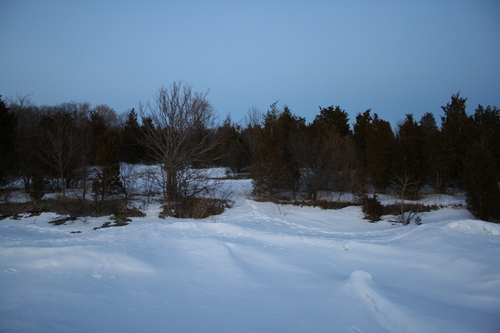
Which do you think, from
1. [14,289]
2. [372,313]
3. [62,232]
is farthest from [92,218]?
[372,313]

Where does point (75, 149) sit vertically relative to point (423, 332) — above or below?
above

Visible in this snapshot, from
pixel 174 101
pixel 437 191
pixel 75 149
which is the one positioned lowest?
pixel 437 191

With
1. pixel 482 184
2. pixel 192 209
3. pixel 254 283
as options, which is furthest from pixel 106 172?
pixel 482 184

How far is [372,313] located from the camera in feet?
14.6

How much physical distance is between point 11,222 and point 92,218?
288 centimetres

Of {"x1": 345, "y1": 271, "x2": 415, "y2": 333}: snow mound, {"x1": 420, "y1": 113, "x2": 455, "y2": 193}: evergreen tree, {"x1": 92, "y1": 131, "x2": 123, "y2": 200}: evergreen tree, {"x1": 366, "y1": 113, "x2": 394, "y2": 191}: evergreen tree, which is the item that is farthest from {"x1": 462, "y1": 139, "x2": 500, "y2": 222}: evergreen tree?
{"x1": 92, "y1": 131, "x2": 123, "y2": 200}: evergreen tree

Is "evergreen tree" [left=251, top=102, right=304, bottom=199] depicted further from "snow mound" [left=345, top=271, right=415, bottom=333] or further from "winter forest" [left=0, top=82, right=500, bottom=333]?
"snow mound" [left=345, top=271, right=415, bottom=333]

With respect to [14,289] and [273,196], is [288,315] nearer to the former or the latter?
[14,289]

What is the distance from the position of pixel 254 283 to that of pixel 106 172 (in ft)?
44.3

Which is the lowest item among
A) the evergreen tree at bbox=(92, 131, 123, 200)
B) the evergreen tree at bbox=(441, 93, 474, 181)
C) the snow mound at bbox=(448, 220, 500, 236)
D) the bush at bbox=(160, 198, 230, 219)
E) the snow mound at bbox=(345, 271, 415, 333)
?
the snow mound at bbox=(345, 271, 415, 333)

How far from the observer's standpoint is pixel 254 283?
569 centimetres

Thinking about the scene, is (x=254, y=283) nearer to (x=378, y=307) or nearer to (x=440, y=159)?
(x=378, y=307)

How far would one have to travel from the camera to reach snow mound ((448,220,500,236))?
9.31m

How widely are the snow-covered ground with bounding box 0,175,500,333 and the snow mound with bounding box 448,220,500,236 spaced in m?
0.05
